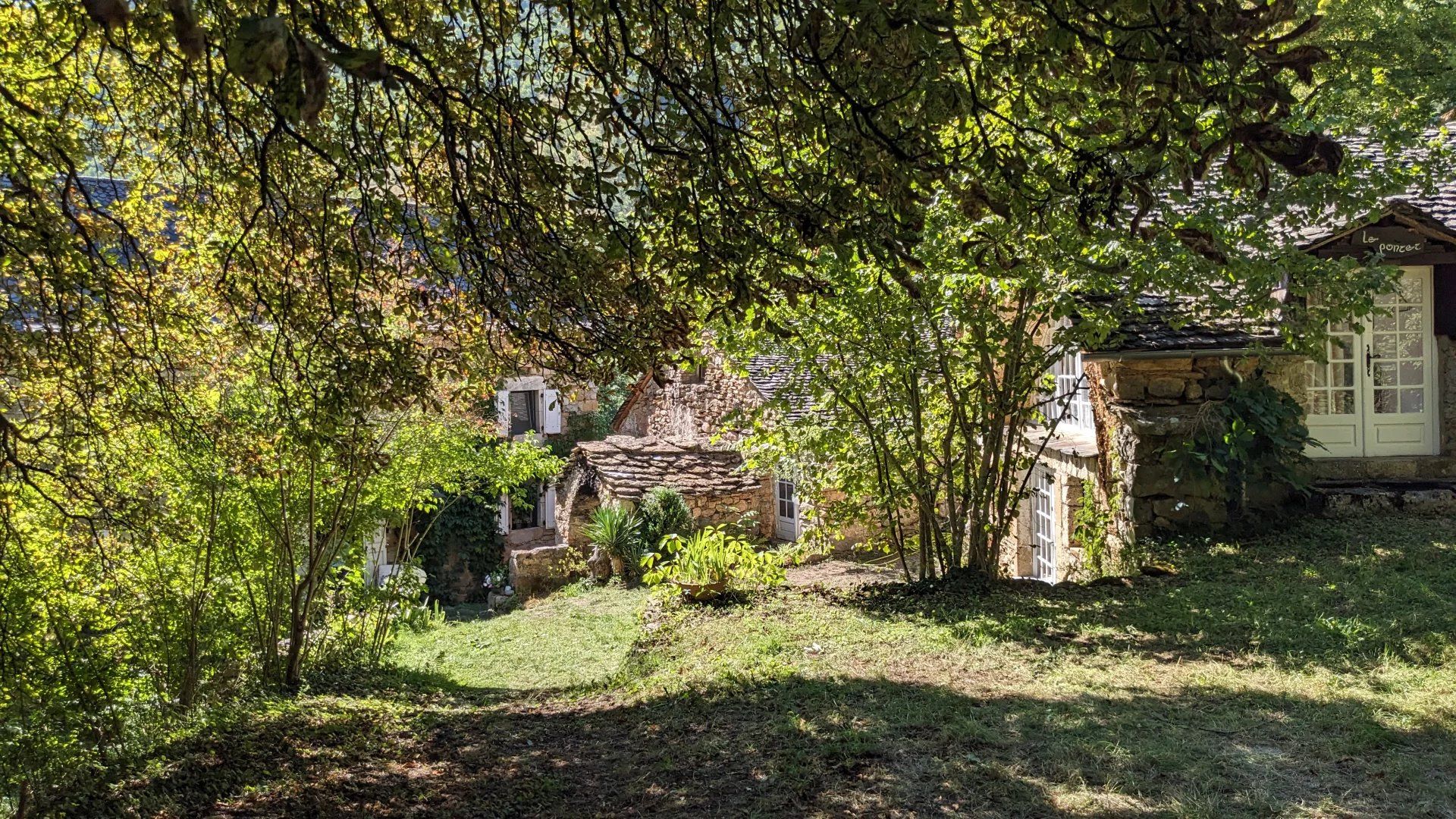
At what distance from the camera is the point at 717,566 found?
9.77 meters

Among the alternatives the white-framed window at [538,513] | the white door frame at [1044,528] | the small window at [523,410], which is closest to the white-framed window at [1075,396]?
the white door frame at [1044,528]

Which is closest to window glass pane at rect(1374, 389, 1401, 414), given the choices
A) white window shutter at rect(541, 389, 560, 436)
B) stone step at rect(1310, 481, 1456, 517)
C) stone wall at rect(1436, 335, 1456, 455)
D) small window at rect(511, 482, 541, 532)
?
stone wall at rect(1436, 335, 1456, 455)

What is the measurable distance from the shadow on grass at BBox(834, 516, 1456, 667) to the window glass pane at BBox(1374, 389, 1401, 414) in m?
1.40

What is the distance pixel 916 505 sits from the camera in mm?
9828

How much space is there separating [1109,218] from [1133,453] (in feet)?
22.3

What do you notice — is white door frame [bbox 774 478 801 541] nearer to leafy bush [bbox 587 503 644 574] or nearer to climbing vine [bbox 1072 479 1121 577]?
leafy bush [bbox 587 503 644 574]

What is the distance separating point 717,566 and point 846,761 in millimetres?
5237

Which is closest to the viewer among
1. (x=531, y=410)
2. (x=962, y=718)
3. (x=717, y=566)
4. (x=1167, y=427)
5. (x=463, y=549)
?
(x=962, y=718)

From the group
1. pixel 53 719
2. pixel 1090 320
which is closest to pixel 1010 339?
pixel 1090 320

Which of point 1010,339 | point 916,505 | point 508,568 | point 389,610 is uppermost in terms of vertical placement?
point 1010,339

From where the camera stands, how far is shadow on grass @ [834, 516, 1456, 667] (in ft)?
20.0

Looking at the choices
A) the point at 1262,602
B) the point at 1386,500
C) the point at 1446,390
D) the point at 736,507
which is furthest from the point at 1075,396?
the point at 736,507

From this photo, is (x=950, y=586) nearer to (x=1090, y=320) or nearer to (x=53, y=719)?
(x=1090, y=320)

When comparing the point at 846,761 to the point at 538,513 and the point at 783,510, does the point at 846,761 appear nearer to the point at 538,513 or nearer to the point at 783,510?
the point at 783,510
